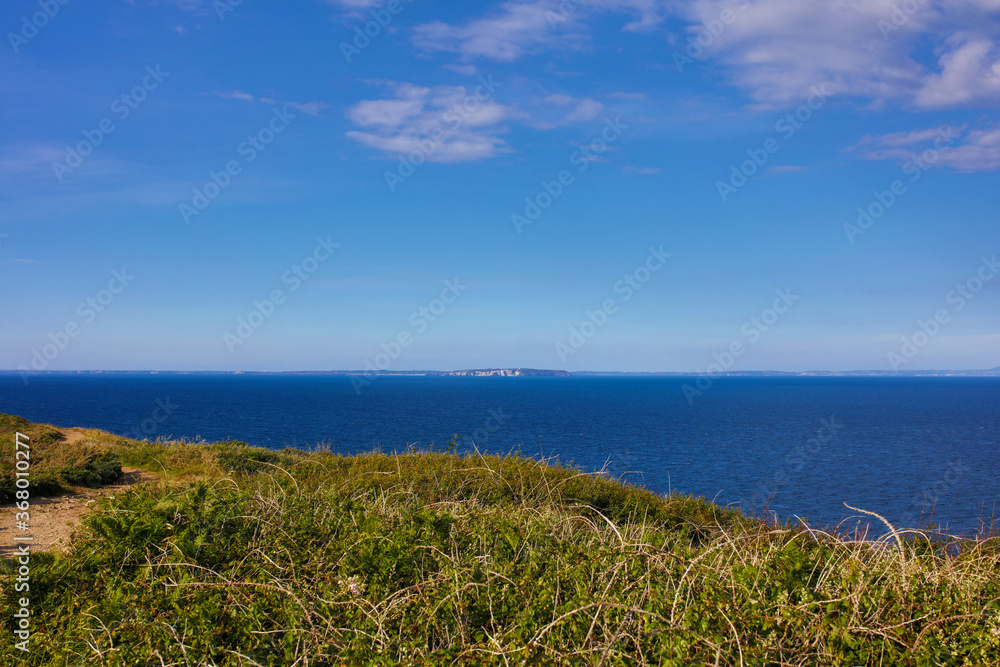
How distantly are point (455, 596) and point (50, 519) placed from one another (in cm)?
881

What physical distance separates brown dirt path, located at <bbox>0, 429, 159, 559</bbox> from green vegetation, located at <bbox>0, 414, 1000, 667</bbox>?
95.6 inches

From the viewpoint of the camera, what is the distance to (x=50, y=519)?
9953 mm

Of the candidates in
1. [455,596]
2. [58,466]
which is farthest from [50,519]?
[455,596]

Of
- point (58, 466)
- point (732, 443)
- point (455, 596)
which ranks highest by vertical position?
point (455, 596)

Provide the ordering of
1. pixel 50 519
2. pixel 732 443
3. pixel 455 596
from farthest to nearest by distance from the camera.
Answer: pixel 732 443
pixel 50 519
pixel 455 596

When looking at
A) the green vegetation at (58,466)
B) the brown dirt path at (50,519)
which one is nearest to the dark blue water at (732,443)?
the green vegetation at (58,466)

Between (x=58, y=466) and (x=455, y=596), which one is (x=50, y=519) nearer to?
(x=58, y=466)

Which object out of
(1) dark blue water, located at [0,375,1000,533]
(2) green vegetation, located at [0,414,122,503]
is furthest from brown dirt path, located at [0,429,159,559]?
(1) dark blue water, located at [0,375,1000,533]

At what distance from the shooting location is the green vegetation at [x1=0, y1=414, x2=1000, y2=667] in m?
3.90

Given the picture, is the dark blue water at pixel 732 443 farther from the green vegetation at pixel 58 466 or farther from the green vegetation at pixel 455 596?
the green vegetation at pixel 58 466

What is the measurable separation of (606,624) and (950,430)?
70.8 meters

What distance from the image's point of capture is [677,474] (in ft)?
98.2

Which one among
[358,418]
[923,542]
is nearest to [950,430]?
[358,418]

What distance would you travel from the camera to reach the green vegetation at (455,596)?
12.8 ft
